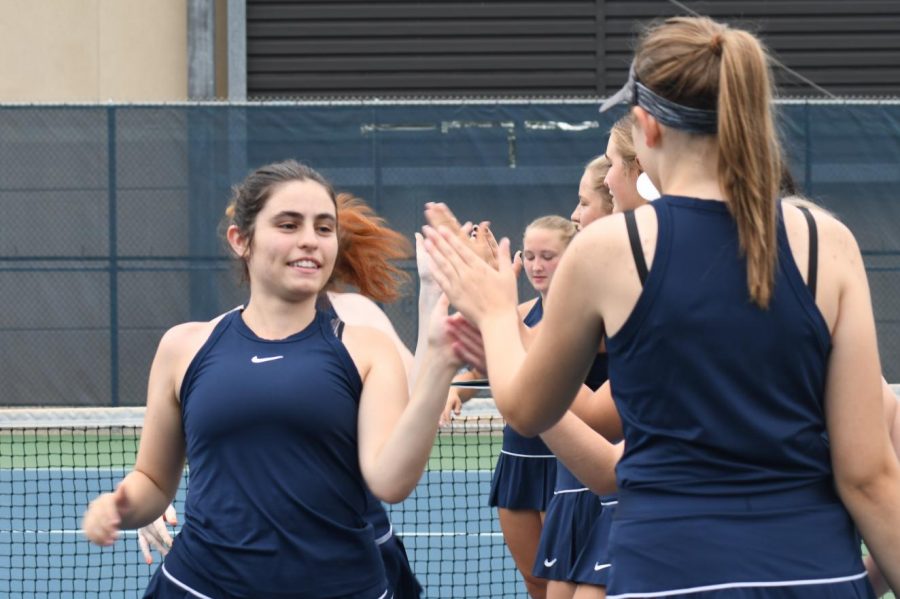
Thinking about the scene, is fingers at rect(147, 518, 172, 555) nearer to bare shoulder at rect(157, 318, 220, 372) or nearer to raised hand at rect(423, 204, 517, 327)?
bare shoulder at rect(157, 318, 220, 372)

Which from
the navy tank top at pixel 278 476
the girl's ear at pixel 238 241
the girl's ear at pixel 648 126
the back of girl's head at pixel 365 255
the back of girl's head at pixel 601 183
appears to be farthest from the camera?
the back of girl's head at pixel 601 183

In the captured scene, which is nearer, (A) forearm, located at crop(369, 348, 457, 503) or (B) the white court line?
(A) forearm, located at crop(369, 348, 457, 503)

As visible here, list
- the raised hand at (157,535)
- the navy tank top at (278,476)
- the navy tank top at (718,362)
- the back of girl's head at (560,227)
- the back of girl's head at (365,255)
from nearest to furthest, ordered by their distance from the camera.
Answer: the navy tank top at (718,362) → the navy tank top at (278,476) → the raised hand at (157,535) → the back of girl's head at (365,255) → the back of girl's head at (560,227)

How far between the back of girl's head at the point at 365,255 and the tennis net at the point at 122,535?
2805 millimetres

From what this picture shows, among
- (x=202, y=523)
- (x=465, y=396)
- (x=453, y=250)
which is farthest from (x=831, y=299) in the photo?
(x=465, y=396)

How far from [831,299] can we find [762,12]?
36.0ft

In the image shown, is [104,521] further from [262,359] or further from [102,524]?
[262,359]

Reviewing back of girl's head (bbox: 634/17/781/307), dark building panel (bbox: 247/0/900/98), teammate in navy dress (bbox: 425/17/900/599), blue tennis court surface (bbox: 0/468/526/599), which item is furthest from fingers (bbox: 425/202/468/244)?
dark building panel (bbox: 247/0/900/98)

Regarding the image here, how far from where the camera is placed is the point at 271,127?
10.1m

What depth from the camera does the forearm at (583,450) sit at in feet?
8.14

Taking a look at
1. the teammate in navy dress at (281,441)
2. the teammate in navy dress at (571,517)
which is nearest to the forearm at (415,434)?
the teammate in navy dress at (281,441)

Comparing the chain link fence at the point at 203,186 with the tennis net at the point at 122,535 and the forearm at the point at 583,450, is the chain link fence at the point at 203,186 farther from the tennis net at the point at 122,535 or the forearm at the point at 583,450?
the forearm at the point at 583,450

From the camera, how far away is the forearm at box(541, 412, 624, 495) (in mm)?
2482

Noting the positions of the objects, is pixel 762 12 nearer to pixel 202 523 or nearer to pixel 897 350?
pixel 897 350
